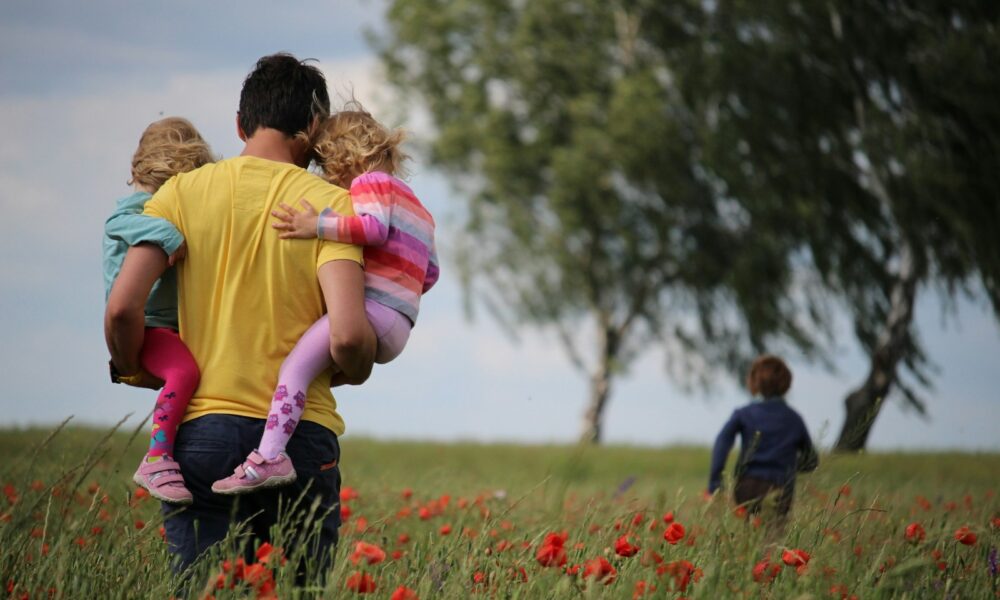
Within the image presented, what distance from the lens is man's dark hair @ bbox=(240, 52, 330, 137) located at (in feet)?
10.2

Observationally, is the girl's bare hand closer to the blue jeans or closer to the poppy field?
the blue jeans

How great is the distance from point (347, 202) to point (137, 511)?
11.4 ft

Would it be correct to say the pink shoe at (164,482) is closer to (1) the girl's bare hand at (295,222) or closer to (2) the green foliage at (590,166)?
(1) the girl's bare hand at (295,222)

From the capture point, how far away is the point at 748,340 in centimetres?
1947

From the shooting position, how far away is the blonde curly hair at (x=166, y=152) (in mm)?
3512

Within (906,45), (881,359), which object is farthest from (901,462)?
(906,45)

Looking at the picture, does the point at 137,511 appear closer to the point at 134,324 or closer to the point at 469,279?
the point at 134,324

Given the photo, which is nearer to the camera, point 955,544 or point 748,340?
point 955,544

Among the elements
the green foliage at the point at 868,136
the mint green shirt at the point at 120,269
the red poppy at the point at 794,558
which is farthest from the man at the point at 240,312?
the green foliage at the point at 868,136

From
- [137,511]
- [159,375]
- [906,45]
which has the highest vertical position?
[906,45]

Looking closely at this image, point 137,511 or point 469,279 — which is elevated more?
point 469,279

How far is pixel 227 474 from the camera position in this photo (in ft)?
9.82

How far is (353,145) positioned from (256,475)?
106 centimetres

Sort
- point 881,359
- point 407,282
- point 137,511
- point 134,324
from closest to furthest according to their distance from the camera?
point 134,324 < point 407,282 < point 137,511 < point 881,359
